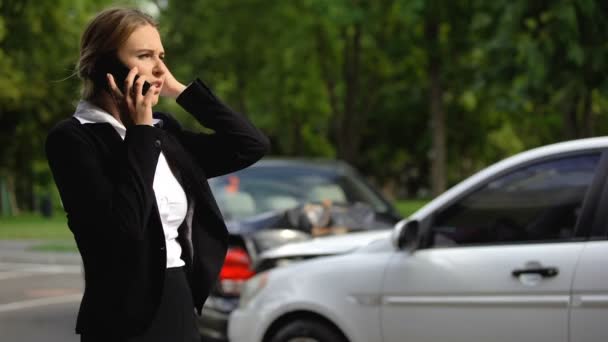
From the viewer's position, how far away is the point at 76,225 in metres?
3.00

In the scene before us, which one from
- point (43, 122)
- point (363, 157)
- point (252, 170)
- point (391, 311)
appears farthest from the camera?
point (363, 157)

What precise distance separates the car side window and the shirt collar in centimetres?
288

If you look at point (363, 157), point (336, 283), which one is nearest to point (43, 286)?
point (336, 283)

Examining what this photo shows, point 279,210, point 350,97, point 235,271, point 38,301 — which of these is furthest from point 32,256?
point 350,97

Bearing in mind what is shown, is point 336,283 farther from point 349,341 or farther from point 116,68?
point 116,68

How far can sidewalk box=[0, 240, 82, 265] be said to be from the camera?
21844 mm

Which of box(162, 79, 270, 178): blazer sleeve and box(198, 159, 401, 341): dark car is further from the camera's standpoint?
box(198, 159, 401, 341): dark car

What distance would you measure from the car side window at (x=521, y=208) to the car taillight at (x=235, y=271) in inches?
94.1

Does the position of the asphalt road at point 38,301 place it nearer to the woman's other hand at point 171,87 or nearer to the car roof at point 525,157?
the car roof at point 525,157

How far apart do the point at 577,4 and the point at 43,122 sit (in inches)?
Result: 1134

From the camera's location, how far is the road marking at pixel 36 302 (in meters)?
13.8

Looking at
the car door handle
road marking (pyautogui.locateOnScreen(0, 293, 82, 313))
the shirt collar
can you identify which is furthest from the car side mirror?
road marking (pyautogui.locateOnScreen(0, 293, 82, 313))

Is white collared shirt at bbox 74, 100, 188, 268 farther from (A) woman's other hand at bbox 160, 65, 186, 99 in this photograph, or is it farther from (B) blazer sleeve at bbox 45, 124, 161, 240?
(A) woman's other hand at bbox 160, 65, 186, 99

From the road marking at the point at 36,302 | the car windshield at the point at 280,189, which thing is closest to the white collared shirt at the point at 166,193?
the car windshield at the point at 280,189
